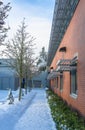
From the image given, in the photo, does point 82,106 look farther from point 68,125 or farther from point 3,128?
point 3,128

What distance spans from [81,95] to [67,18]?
22.3ft

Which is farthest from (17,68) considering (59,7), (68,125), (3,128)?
(68,125)

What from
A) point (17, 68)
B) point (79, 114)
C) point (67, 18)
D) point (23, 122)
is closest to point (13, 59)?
point (17, 68)

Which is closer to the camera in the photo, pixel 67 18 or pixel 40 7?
pixel 40 7

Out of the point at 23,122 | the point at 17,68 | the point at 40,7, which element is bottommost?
the point at 23,122

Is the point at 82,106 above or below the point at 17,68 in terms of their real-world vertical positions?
below

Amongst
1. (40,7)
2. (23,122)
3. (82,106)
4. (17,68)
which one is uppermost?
(40,7)

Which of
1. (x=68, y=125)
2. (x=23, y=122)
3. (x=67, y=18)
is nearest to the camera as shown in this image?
(x=68, y=125)

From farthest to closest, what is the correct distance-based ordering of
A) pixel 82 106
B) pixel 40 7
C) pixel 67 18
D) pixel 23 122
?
pixel 67 18
pixel 40 7
pixel 23 122
pixel 82 106

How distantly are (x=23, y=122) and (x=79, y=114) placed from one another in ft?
8.36

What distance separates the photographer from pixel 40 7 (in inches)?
494

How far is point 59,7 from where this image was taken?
43.8 ft

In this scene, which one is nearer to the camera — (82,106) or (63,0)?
(82,106)

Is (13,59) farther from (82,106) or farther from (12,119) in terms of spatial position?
(82,106)
